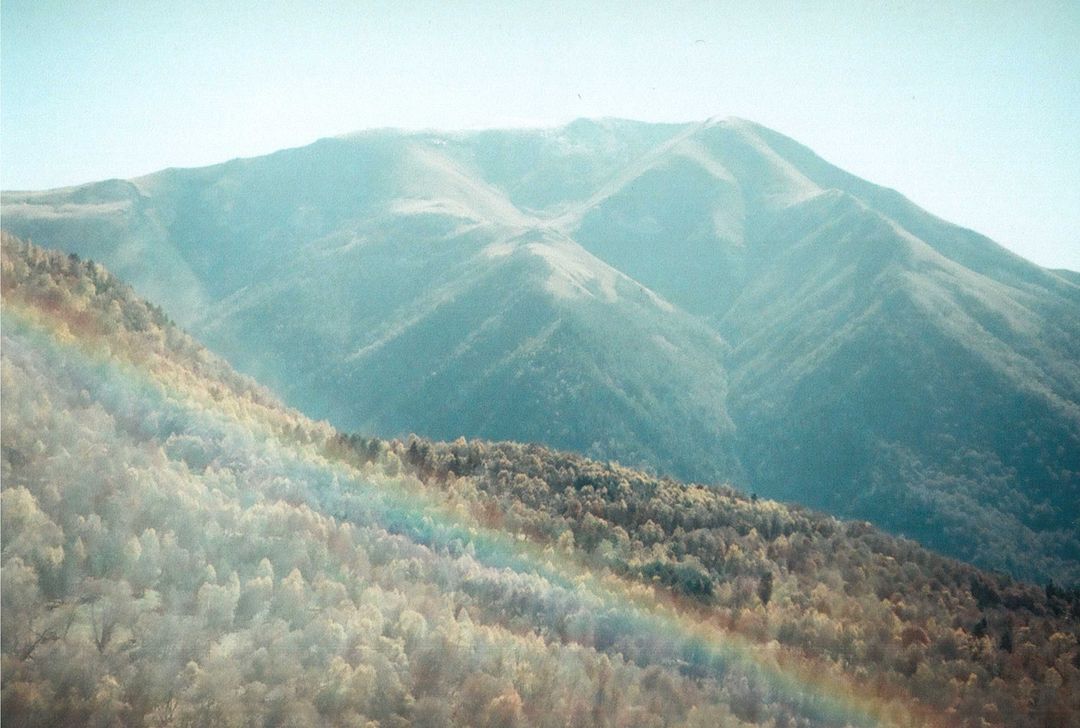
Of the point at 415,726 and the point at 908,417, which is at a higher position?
the point at 415,726

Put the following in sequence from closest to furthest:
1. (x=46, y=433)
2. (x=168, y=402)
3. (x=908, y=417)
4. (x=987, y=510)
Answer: (x=46, y=433) → (x=168, y=402) → (x=987, y=510) → (x=908, y=417)

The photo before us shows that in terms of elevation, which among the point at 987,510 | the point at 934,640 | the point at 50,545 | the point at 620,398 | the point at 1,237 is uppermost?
the point at 1,237

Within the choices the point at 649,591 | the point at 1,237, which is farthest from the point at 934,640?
the point at 1,237

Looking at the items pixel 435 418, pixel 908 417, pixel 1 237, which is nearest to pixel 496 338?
pixel 435 418

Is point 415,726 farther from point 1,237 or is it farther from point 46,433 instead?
point 1,237

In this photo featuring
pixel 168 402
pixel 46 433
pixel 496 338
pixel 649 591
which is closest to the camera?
pixel 46 433

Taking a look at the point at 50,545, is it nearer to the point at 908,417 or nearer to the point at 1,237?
the point at 1,237

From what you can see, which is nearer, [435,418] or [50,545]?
[50,545]
